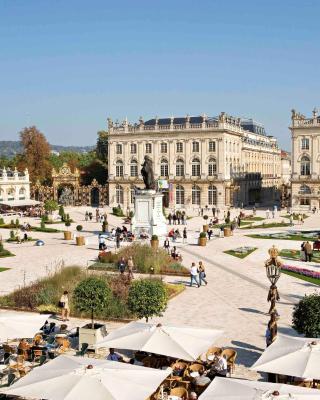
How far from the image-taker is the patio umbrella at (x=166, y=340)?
1481 cm

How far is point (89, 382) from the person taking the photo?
1192 centimetres

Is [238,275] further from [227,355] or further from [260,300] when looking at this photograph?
[227,355]

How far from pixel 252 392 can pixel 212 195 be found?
69.9m

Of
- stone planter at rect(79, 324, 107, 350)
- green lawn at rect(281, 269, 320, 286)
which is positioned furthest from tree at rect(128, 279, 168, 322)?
green lawn at rect(281, 269, 320, 286)

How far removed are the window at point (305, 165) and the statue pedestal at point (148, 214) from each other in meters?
36.0

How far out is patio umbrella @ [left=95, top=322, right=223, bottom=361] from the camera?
48.6 ft

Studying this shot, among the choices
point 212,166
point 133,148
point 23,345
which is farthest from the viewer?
point 133,148

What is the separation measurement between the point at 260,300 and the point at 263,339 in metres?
5.70

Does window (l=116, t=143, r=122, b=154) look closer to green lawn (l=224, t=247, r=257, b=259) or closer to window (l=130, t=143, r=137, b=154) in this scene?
window (l=130, t=143, r=137, b=154)

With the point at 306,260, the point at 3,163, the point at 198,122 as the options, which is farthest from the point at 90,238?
the point at 3,163

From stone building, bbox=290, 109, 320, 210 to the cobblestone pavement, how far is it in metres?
30.9

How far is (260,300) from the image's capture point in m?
25.1

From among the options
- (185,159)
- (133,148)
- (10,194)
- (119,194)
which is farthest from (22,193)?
(185,159)

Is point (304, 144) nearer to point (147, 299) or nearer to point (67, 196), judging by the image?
point (67, 196)
